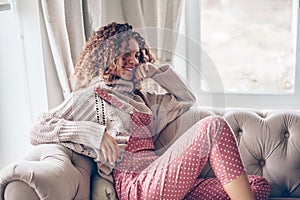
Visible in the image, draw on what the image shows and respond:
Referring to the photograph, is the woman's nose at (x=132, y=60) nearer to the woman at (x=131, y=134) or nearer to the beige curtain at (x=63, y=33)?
the woman at (x=131, y=134)

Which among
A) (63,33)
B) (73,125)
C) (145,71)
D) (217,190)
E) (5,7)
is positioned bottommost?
(217,190)

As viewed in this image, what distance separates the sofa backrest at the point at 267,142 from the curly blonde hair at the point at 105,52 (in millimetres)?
353

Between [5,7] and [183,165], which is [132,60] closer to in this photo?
[183,165]

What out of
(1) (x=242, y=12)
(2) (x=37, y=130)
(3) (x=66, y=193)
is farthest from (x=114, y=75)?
(1) (x=242, y=12)

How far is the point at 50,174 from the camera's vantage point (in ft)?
4.90

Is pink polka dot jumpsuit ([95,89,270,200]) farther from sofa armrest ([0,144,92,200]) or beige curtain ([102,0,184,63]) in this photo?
beige curtain ([102,0,184,63])

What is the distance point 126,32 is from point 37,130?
0.52 meters

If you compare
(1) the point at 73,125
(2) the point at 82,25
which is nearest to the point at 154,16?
(2) the point at 82,25

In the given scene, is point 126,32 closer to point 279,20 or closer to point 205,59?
point 205,59

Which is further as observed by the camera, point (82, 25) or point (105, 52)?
point (82, 25)

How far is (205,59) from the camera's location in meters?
2.09

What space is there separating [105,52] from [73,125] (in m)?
0.31

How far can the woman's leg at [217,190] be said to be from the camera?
1725 mm

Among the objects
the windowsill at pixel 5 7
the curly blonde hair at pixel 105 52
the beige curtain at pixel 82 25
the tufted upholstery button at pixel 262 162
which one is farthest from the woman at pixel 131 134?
the windowsill at pixel 5 7
